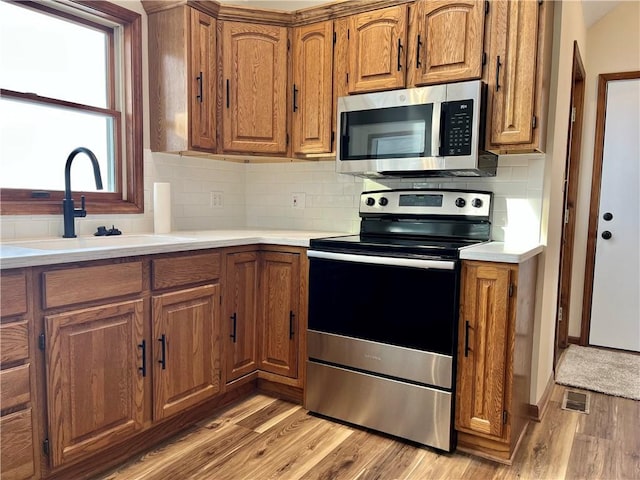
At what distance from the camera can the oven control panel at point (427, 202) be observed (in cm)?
233

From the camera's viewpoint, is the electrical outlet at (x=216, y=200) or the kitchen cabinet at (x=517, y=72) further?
the electrical outlet at (x=216, y=200)

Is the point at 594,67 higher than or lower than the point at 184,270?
higher

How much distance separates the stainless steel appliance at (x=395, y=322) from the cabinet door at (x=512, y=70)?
0.38 m

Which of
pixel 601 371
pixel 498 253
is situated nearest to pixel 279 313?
pixel 498 253

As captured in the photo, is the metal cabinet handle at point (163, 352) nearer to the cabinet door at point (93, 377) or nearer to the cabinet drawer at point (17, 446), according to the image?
the cabinet door at point (93, 377)

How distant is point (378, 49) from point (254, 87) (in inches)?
29.2

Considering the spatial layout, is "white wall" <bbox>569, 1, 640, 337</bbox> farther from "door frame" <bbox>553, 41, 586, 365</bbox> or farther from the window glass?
the window glass

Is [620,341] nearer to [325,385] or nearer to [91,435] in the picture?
[325,385]

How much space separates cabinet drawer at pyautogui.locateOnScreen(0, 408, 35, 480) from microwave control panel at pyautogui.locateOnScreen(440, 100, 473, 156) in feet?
6.40

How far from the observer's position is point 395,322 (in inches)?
80.9

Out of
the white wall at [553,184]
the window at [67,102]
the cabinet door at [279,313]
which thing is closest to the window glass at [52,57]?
the window at [67,102]

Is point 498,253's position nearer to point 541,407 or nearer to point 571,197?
point 541,407

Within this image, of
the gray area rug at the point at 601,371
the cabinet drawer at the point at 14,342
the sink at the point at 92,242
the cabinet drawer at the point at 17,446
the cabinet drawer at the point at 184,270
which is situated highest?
the sink at the point at 92,242

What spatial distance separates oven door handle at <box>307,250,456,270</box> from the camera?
190 cm
